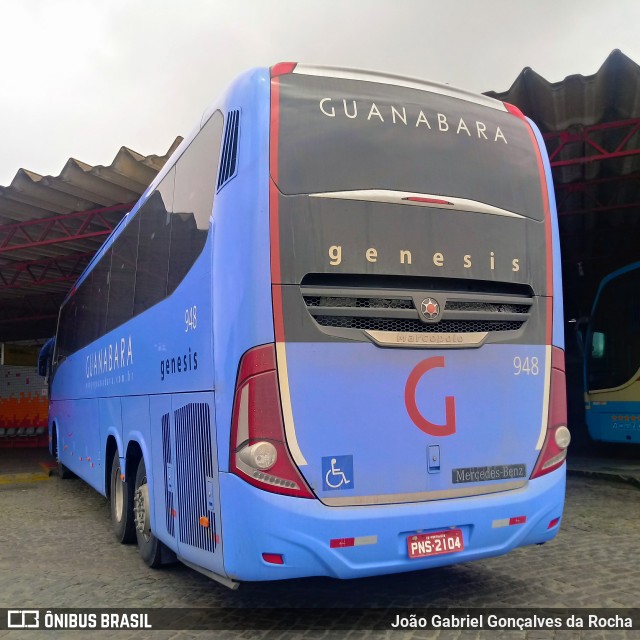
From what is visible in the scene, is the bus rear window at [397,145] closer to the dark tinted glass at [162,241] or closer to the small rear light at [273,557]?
the dark tinted glass at [162,241]

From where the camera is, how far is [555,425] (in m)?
4.70

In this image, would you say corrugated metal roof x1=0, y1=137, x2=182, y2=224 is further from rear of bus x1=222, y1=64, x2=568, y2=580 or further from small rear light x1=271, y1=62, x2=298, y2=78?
rear of bus x1=222, y1=64, x2=568, y2=580

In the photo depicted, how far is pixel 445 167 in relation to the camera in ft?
14.8

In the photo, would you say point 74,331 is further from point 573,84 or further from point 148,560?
point 573,84

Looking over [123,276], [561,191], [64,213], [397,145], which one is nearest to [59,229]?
[64,213]

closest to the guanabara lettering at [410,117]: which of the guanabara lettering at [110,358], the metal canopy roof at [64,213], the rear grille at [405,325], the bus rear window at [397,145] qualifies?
the bus rear window at [397,145]

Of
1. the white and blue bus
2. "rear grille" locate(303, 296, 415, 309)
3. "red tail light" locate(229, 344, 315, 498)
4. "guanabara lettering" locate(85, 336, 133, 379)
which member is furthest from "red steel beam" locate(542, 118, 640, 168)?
"red tail light" locate(229, 344, 315, 498)

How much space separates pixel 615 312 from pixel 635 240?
5.26 meters

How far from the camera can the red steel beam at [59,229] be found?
42.5 feet

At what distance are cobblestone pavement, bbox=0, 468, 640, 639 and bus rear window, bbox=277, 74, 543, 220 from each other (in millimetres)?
2822

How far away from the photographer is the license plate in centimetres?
396

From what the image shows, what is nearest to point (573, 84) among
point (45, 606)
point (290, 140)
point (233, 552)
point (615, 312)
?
point (615, 312)

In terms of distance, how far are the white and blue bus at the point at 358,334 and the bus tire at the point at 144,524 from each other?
62cm

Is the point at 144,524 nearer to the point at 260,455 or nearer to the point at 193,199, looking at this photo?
the point at 260,455
